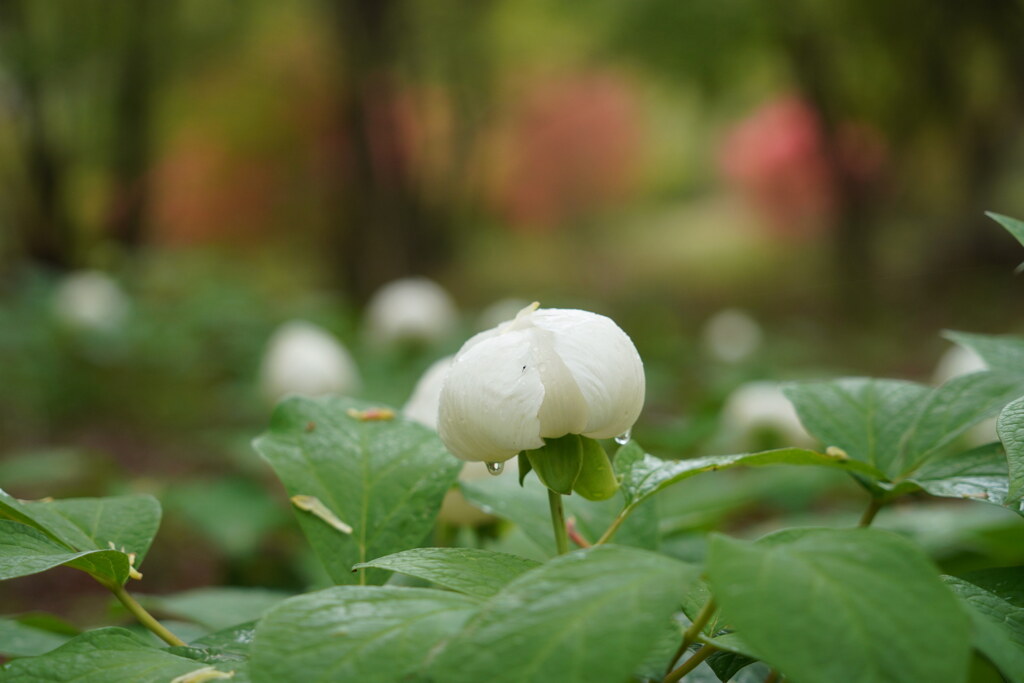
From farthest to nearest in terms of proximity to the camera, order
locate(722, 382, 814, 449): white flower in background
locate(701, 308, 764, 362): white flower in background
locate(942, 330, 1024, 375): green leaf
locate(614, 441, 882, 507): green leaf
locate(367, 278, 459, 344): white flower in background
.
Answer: locate(701, 308, 764, 362): white flower in background
locate(367, 278, 459, 344): white flower in background
locate(722, 382, 814, 449): white flower in background
locate(942, 330, 1024, 375): green leaf
locate(614, 441, 882, 507): green leaf

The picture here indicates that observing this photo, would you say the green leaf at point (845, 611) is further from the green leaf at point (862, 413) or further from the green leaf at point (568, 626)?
the green leaf at point (862, 413)

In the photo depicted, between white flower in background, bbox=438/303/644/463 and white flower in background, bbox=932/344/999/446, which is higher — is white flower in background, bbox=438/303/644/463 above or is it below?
above

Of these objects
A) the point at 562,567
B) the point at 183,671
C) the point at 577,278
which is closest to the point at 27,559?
the point at 183,671

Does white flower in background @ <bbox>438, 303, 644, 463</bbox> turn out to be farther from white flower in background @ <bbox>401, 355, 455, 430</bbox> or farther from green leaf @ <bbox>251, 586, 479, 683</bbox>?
white flower in background @ <bbox>401, 355, 455, 430</bbox>

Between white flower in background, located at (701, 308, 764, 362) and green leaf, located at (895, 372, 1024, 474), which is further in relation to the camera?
white flower in background, located at (701, 308, 764, 362)

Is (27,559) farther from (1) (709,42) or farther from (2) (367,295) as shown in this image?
(1) (709,42)

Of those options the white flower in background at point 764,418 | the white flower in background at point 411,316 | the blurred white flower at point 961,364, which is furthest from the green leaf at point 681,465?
the white flower in background at point 411,316

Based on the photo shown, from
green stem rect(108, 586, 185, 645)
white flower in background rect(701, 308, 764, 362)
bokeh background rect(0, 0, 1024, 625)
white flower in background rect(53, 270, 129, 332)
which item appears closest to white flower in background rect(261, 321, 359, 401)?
bokeh background rect(0, 0, 1024, 625)
